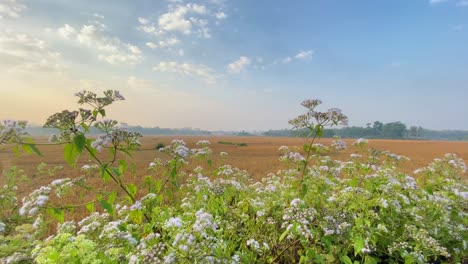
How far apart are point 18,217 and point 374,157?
6.42 metres

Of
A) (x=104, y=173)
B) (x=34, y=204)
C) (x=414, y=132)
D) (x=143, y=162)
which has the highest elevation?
(x=414, y=132)

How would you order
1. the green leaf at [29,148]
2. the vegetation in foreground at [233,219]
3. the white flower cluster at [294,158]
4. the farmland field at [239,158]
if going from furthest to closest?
the farmland field at [239,158] < the white flower cluster at [294,158] < the vegetation in foreground at [233,219] < the green leaf at [29,148]

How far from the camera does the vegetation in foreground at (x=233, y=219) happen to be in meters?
2.58

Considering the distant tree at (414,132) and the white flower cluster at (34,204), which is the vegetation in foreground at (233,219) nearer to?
the white flower cluster at (34,204)

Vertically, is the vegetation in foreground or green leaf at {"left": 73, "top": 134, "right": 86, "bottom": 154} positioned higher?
green leaf at {"left": 73, "top": 134, "right": 86, "bottom": 154}

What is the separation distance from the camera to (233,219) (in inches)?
160

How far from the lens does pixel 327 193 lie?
14.3 ft

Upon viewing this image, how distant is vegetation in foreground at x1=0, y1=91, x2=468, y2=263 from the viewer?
2584 mm

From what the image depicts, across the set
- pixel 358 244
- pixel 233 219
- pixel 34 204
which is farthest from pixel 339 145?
pixel 34 204

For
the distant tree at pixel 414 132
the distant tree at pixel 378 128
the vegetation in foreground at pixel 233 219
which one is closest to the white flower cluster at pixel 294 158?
the vegetation in foreground at pixel 233 219

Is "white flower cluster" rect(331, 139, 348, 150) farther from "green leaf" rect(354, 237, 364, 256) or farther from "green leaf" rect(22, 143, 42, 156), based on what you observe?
"green leaf" rect(22, 143, 42, 156)

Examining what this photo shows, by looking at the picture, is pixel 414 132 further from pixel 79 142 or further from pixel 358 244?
pixel 79 142

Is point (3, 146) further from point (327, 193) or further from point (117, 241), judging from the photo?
point (327, 193)

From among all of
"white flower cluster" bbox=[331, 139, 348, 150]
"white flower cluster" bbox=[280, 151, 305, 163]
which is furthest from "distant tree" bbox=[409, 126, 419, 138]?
"white flower cluster" bbox=[280, 151, 305, 163]
